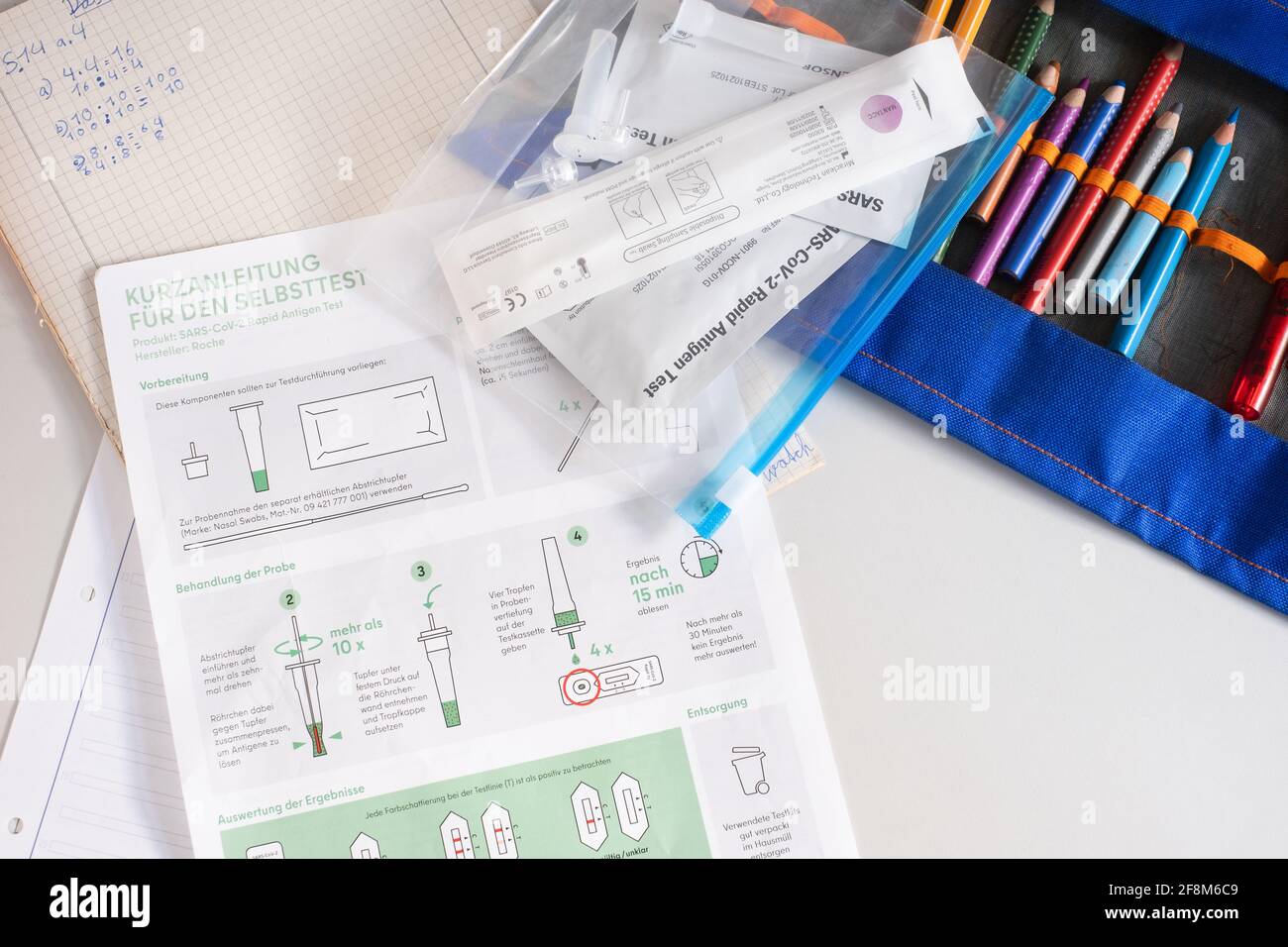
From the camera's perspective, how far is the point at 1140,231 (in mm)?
522

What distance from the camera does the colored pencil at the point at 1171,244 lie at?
0.52 metres

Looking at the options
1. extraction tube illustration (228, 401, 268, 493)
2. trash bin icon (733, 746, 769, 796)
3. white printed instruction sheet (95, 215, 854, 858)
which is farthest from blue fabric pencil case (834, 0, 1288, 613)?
extraction tube illustration (228, 401, 268, 493)

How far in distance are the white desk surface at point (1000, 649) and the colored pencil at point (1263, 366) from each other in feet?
0.32

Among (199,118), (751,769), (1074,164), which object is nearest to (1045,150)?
(1074,164)

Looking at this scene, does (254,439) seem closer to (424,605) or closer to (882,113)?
(424,605)

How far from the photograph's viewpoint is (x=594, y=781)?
53 centimetres

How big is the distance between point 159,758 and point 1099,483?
22.6 inches

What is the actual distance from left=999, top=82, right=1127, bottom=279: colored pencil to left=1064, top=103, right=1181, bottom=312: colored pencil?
2 centimetres

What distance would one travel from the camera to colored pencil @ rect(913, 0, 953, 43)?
524 millimetres

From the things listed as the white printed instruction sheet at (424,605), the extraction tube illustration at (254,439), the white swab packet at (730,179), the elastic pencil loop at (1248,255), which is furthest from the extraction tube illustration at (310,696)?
the elastic pencil loop at (1248,255)

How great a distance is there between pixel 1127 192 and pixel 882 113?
15 cm

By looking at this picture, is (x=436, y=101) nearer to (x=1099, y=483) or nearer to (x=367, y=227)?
(x=367, y=227)

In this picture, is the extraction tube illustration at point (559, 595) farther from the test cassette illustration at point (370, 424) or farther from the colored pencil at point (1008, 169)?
the colored pencil at point (1008, 169)
